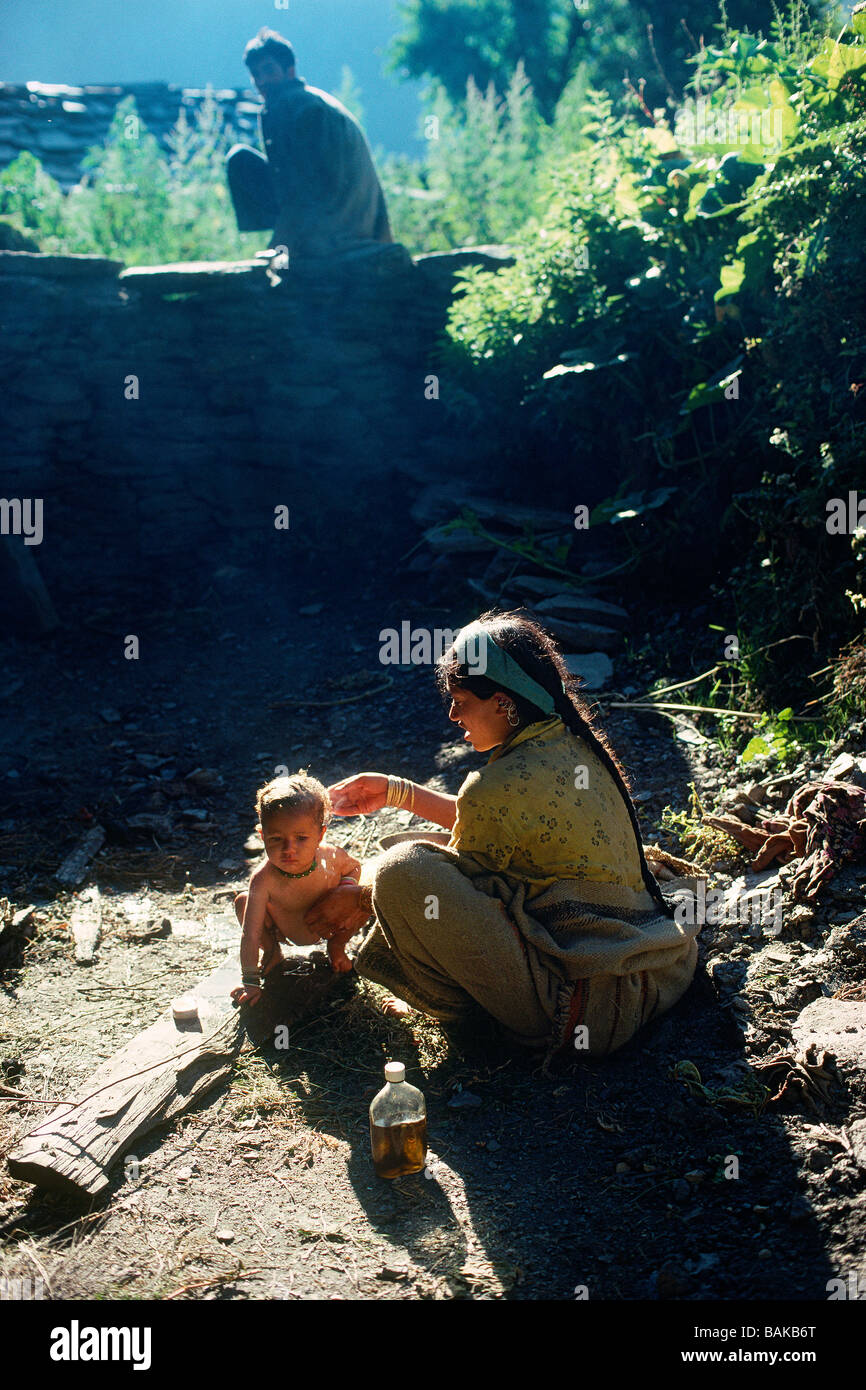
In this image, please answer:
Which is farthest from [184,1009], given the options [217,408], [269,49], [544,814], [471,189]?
[471,189]

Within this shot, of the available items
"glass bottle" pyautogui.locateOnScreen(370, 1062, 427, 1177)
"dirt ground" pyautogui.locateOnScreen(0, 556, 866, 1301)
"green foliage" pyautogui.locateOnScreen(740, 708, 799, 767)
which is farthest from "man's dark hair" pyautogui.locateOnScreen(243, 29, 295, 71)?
"glass bottle" pyautogui.locateOnScreen(370, 1062, 427, 1177)

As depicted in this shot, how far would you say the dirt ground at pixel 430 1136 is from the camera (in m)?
2.24

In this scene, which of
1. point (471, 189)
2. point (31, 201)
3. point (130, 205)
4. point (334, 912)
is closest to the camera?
point (334, 912)

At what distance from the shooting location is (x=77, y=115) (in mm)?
10602

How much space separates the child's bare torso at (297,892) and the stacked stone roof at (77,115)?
8587 mm

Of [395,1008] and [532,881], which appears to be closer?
[532,881]

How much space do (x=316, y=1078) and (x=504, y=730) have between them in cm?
118

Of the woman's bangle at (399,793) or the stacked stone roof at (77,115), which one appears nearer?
the woman's bangle at (399,793)

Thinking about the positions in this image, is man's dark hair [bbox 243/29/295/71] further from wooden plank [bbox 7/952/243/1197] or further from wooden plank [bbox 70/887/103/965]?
wooden plank [bbox 7/952/243/1197]

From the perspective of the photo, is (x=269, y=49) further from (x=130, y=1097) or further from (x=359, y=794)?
(x=130, y=1097)

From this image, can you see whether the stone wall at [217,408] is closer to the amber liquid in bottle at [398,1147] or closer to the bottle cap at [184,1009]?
the bottle cap at [184,1009]

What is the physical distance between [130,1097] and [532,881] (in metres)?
1.22

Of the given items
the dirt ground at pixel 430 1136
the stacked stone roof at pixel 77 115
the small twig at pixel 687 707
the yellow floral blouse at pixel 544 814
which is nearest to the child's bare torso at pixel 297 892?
the dirt ground at pixel 430 1136

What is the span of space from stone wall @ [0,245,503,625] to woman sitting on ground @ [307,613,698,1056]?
4.41 meters
